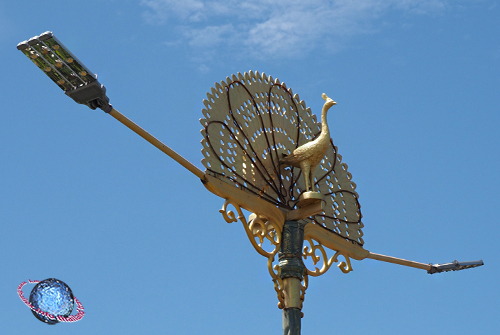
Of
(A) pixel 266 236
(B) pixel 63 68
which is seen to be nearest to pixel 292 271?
(A) pixel 266 236

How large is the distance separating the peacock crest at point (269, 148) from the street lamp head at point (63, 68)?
5.39ft

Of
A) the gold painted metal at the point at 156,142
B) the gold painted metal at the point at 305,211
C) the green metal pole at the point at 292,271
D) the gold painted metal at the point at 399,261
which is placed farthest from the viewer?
the gold painted metal at the point at 399,261

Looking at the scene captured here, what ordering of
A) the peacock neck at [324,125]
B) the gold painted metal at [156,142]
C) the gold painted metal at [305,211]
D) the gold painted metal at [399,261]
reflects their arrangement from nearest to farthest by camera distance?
the gold painted metal at [156,142], the gold painted metal at [305,211], the peacock neck at [324,125], the gold painted metal at [399,261]

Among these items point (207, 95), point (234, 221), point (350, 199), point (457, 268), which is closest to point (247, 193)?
point (234, 221)

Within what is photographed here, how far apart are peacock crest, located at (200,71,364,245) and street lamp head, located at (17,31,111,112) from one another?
164cm

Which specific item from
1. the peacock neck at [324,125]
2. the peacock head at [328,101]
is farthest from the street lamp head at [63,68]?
the peacock head at [328,101]

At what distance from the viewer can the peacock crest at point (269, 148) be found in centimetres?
1230

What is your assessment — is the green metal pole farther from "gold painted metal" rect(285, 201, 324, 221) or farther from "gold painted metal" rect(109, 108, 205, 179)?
"gold painted metal" rect(109, 108, 205, 179)

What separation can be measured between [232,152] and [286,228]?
1159 mm

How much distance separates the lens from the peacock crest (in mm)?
12297

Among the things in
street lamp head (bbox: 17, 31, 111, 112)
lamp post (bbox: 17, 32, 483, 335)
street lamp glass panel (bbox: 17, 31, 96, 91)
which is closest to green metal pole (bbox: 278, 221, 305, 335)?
lamp post (bbox: 17, 32, 483, 335)

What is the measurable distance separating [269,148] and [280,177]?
1.25ft

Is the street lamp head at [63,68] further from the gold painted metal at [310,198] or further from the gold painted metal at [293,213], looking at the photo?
the gold painted metal at [310,198]

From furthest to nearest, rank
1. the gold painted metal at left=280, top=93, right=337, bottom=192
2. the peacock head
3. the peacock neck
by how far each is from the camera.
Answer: the peacock head < the peacock neck < the gold painted metal at left=280, top=93, right=337, bottom=192
